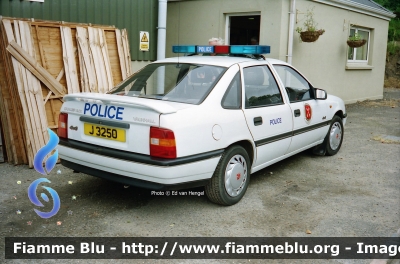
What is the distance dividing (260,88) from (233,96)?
Result: 0.62 m

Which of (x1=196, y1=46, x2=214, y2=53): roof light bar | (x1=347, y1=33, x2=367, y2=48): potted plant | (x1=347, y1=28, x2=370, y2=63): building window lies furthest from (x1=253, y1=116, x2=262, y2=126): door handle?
A: (x1=347, y1=28, x2=370, y2=63): building window

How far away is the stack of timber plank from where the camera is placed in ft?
20.5

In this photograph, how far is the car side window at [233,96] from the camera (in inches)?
186

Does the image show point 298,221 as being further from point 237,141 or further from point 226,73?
point 226,73

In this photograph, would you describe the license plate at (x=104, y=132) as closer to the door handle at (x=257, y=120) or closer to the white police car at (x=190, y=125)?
the white police car at (x=190, y=125)

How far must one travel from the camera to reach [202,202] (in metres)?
4.98

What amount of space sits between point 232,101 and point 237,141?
1.48 feet

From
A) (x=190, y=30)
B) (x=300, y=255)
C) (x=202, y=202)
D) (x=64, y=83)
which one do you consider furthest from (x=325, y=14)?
(x=300, y=255)

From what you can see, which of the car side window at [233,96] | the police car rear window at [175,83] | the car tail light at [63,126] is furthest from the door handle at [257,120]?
the car tail light at [63,126]

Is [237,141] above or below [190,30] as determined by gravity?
below

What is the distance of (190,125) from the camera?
418 cm

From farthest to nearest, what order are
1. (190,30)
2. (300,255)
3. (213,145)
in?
(190,30), (213,145), (300,255)

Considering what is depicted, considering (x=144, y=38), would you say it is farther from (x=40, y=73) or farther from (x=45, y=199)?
(x=45, y=199)

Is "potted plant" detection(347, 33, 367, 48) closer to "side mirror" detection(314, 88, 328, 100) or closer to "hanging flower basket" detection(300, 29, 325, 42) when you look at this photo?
"hanging flower basket" detection(300, 29, 325, 42)
